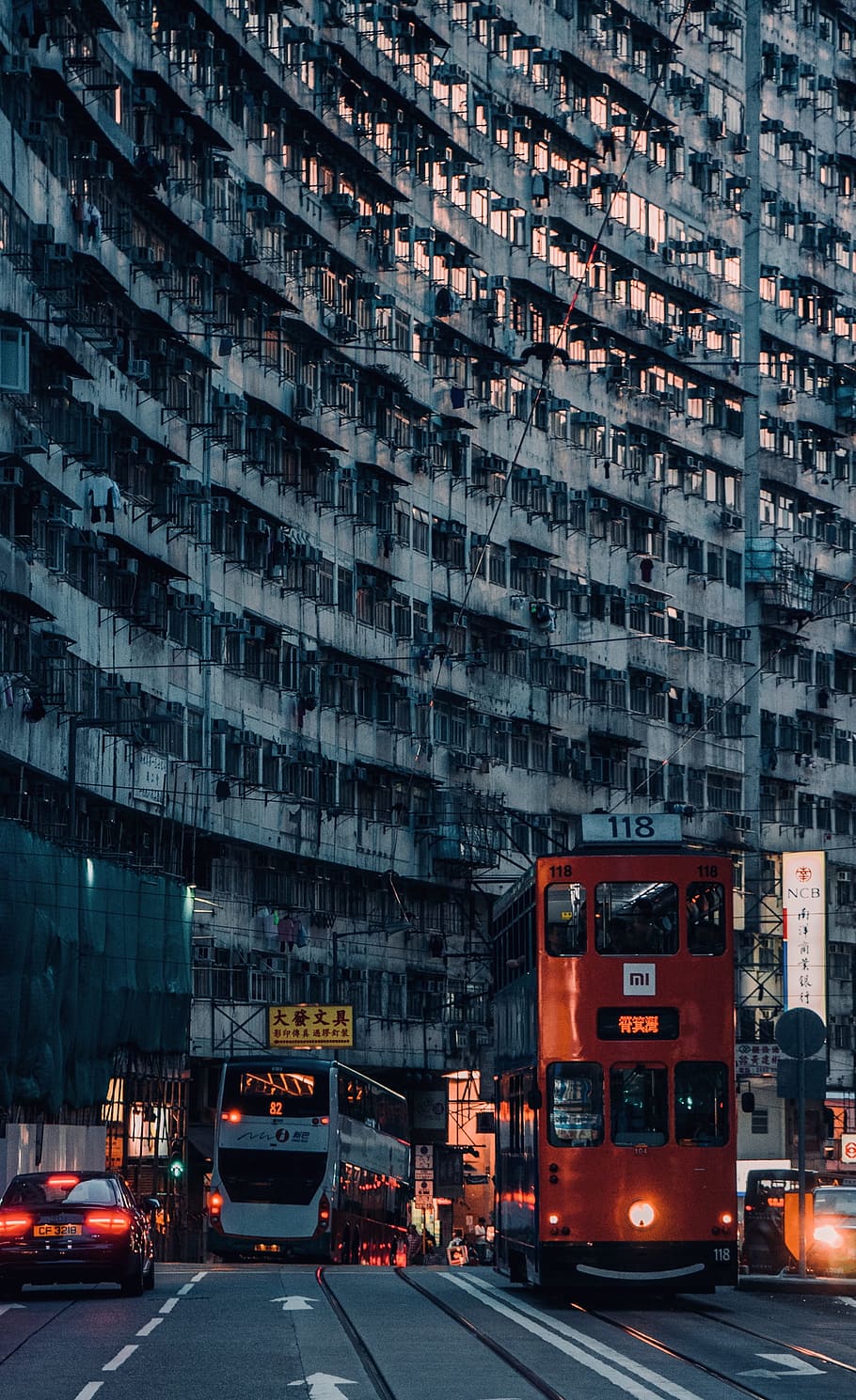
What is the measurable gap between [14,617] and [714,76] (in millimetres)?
41833

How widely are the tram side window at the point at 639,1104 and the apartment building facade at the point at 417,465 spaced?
1783 cm

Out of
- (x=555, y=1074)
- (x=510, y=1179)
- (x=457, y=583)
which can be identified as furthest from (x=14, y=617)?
(x=457, y=583)

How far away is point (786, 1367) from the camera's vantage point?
57.3 feet

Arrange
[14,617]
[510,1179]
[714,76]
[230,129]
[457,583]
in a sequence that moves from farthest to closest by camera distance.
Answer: [714,76] < [457,583] < [230,129] < [14,617] < [510,1179]

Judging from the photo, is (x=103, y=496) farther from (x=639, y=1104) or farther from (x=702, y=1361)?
(x=702, y=1361)

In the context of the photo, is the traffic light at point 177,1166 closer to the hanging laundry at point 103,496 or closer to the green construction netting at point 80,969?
the green construction netting at point 80,969

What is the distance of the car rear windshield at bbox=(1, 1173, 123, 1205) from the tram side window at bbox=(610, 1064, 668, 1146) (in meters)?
4.87

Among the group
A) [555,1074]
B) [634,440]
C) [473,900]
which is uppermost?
[634,440]

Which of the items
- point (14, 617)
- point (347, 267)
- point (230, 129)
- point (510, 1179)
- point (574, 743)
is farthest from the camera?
point (574, 743)

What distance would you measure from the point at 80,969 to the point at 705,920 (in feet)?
70.5

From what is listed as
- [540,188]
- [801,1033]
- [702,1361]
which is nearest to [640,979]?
[801,1033]

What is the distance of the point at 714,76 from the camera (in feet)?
254

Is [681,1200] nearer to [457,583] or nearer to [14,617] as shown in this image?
[14,617]

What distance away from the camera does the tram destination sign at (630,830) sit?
25094 millimetres
